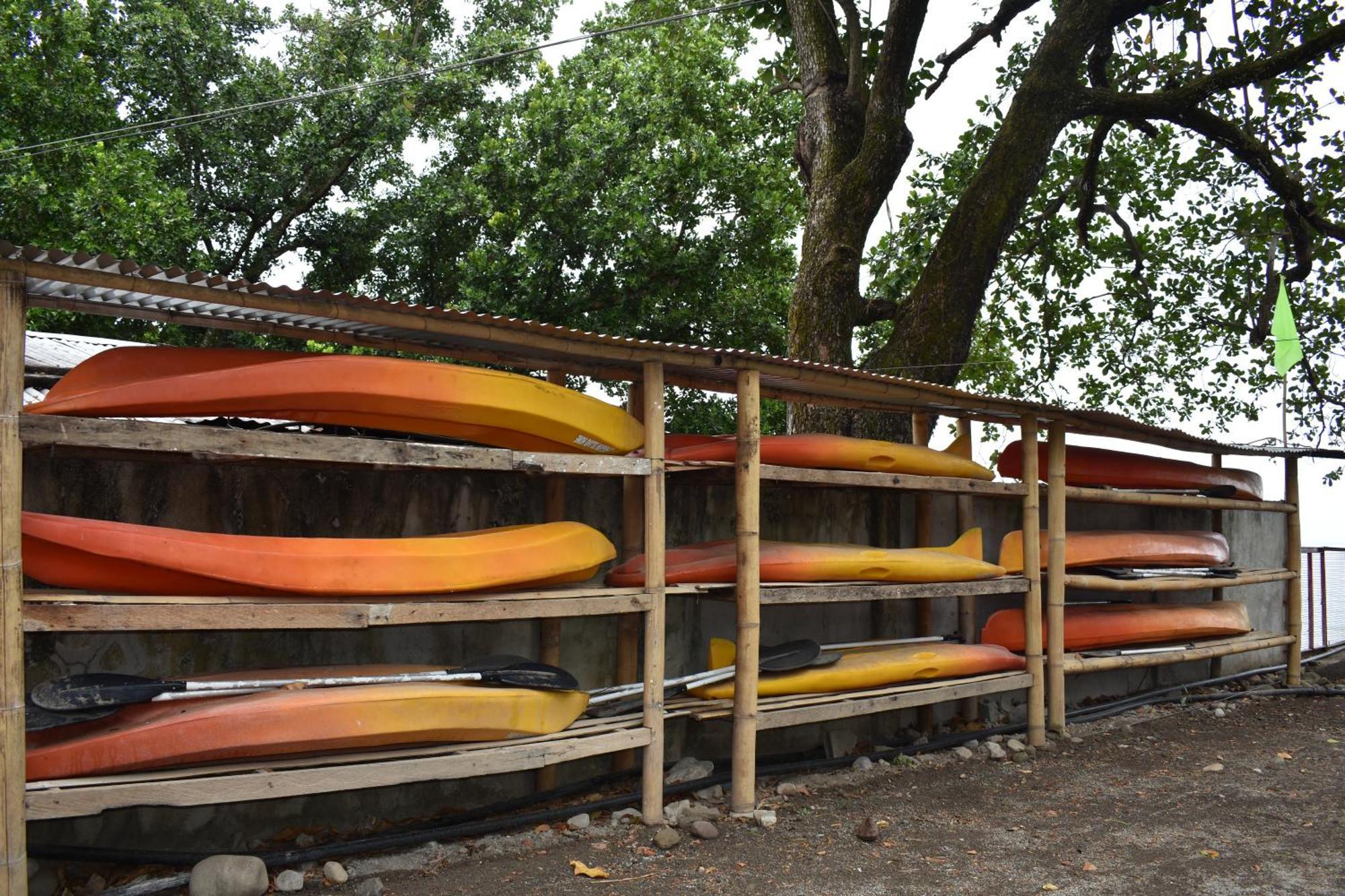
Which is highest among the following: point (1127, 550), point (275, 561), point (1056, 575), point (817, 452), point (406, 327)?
point (406, 327)

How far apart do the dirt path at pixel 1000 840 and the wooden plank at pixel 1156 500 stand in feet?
5.57

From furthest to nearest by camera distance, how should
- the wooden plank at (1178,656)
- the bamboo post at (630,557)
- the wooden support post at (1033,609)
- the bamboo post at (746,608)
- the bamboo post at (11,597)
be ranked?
1. the wooden plank at (1178,656)
2. the wooden support post at (1033,609)
3. the bamboo post at (630,557)
4. the bamboo post at (746,608)
5. the bamboo post at (11,597)

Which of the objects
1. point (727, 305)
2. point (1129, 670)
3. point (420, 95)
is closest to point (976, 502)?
point (1129, 670)

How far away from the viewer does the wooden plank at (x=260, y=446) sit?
3.52 metres

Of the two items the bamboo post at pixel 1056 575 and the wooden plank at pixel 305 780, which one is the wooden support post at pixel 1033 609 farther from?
the wooden plank at pixel 305 780

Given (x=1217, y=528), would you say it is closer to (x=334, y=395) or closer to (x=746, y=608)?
(x=746, y=608)

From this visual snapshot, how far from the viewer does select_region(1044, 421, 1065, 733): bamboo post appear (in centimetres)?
697

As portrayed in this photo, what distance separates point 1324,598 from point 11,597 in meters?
12.1

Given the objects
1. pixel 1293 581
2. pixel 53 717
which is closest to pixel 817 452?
pixel 53 717

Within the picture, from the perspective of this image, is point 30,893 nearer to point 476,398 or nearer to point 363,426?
point 363,426

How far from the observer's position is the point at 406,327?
4.15 metres

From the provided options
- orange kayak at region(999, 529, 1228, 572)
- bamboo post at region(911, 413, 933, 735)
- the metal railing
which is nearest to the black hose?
bamboo post at region(911, 413, 933, 735)

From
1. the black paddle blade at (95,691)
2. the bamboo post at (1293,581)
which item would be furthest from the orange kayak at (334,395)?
the bamboo post at (1293,581)

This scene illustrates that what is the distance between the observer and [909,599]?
23.7ft
